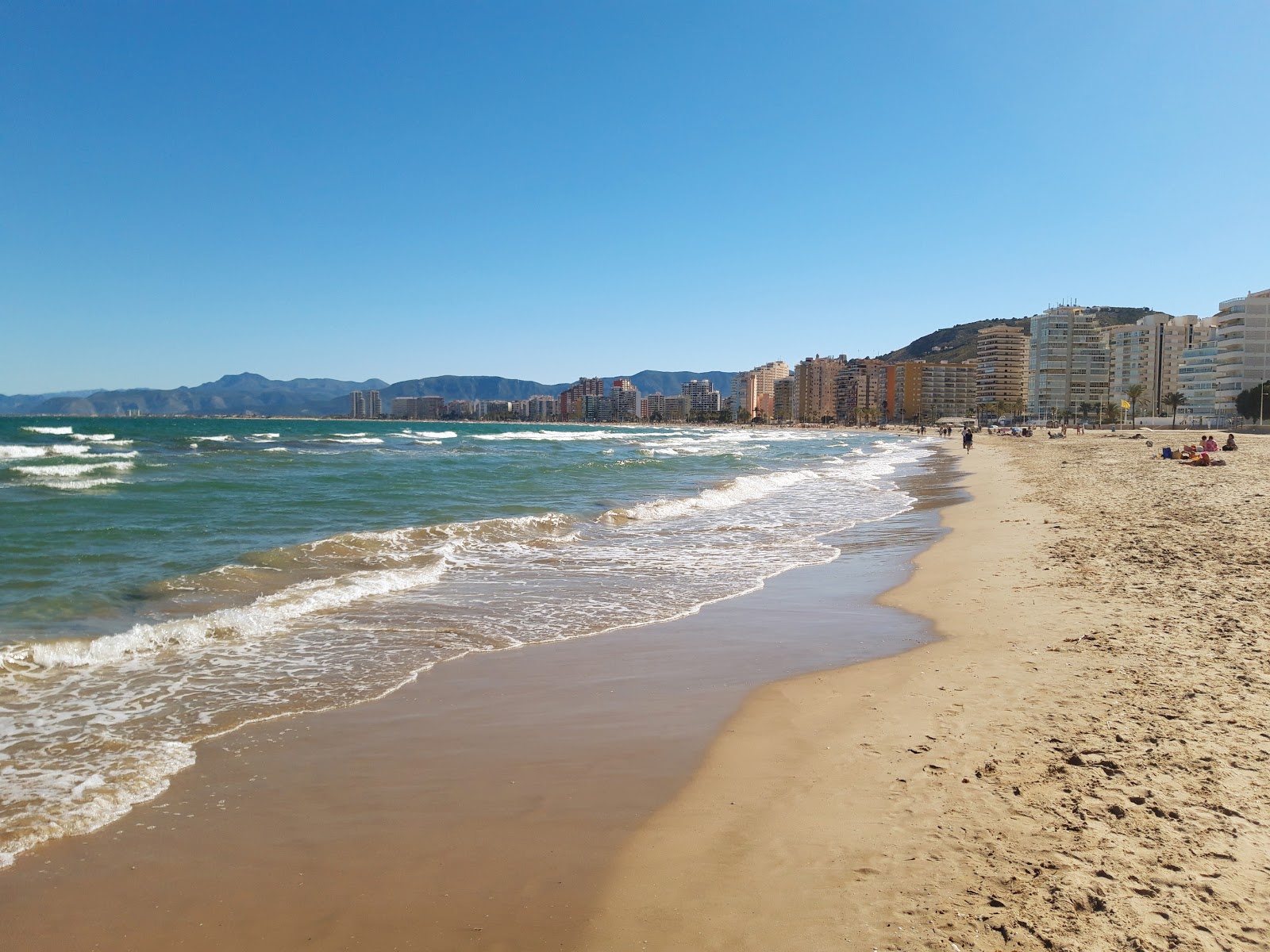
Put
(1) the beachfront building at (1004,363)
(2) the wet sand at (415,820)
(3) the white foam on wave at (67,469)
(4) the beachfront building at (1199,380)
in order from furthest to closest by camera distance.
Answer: (1) the beachfront building at (1004,363) → (4) the beachfront building at (1199,380) → (3) the white foam on wave at (67,469) → (2) the wet sand at (415,820)

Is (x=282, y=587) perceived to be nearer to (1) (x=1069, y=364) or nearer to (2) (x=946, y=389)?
(1) (x=1069, y=364)

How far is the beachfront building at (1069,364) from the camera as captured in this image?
501 ft

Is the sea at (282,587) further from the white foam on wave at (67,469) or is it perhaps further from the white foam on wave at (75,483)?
the white foam on wave at (67,469)

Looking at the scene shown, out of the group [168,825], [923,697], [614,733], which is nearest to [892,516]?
[923,697]

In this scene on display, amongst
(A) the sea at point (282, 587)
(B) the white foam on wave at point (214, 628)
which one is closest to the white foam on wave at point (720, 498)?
(A) the sea at point (282, 587)

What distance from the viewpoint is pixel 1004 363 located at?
168625 millimetres

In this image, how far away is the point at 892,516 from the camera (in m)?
18.7

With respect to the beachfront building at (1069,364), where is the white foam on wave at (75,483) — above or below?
below

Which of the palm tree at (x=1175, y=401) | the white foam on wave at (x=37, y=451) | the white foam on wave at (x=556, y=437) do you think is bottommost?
the white foam on wave at (x=556, y=437)

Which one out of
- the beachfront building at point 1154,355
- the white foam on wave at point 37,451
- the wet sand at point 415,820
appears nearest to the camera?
the wet sand at point 415,820

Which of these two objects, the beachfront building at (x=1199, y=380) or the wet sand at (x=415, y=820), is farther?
the beachfront building at (x=1199, y=380)

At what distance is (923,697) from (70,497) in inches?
845

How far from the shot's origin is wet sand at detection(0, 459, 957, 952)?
10.3ft

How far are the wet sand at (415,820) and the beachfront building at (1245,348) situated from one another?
116 meters
